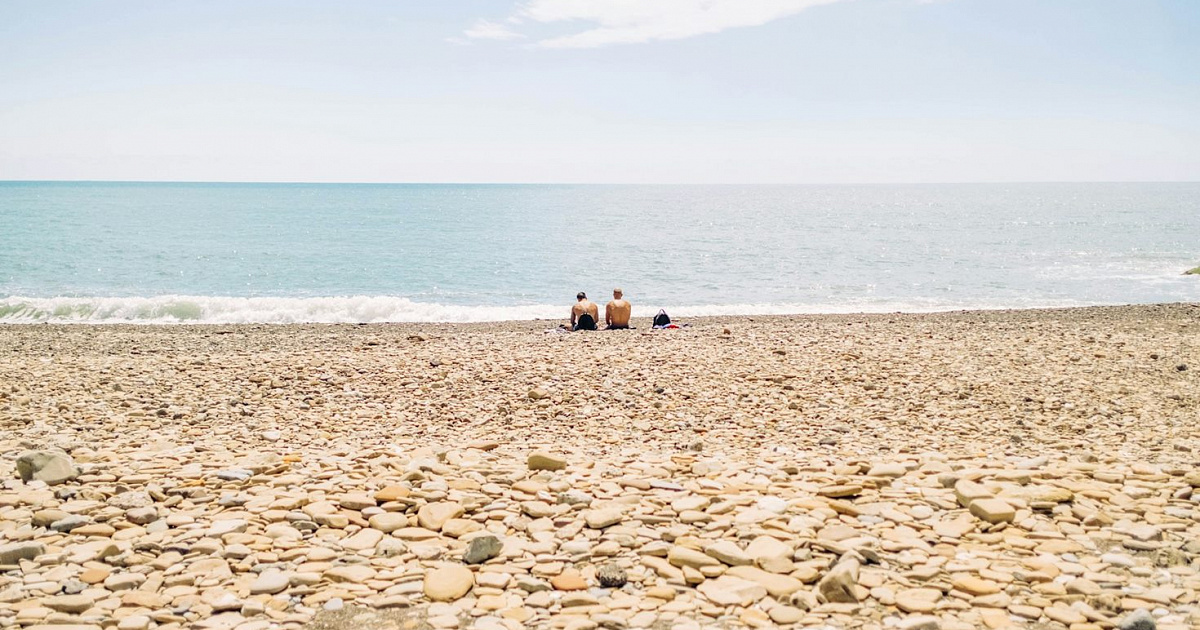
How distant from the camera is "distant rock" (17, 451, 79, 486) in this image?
Result: 6539 mm

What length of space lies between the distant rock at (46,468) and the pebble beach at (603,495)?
2 cm

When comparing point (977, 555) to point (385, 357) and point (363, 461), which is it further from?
point (385, 357)

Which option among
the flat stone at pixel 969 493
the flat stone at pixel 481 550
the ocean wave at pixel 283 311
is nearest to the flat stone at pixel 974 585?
the flat stone at pixel 969 493

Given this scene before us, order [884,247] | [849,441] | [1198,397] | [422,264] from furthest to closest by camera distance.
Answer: [884,247], [422,264], [1198,397], [849,441]

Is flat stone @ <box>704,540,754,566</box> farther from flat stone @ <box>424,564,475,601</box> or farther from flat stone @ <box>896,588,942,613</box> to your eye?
flat stone @ <box>424,564,475,601</box>

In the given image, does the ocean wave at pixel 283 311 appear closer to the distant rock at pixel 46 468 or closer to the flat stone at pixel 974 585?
the distant rock at pixel 46 468

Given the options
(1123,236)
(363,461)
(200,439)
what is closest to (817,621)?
(363,461)

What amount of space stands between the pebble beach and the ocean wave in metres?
14.3

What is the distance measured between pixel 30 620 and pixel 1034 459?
7986mm

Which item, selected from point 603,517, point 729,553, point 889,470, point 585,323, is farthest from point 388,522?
point 585,323

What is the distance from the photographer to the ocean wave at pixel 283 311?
25688mm

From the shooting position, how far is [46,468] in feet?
21.8

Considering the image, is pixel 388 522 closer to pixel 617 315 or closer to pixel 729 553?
pixel 729 553

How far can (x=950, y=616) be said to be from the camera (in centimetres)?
432
